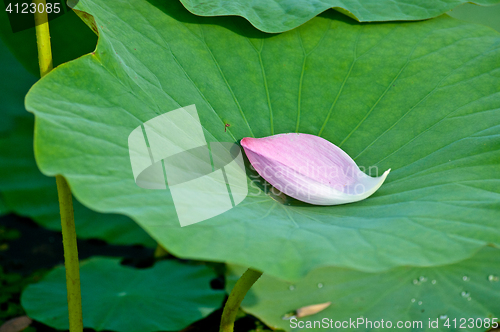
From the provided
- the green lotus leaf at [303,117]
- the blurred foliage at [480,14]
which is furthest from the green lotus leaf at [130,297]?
the blurred foliage at [480,14]

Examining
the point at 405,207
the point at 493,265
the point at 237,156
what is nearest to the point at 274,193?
the point at 237,156

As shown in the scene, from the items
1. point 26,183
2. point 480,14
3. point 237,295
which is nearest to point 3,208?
point 26,183

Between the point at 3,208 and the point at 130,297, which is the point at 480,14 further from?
the point at 3,208

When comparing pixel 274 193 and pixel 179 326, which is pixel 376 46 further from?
pixel 179 326

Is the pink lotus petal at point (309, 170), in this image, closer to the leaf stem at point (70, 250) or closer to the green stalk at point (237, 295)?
the green stalk at point (237, 295)

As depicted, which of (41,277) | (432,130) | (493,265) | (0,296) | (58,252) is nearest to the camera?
(432,130)
